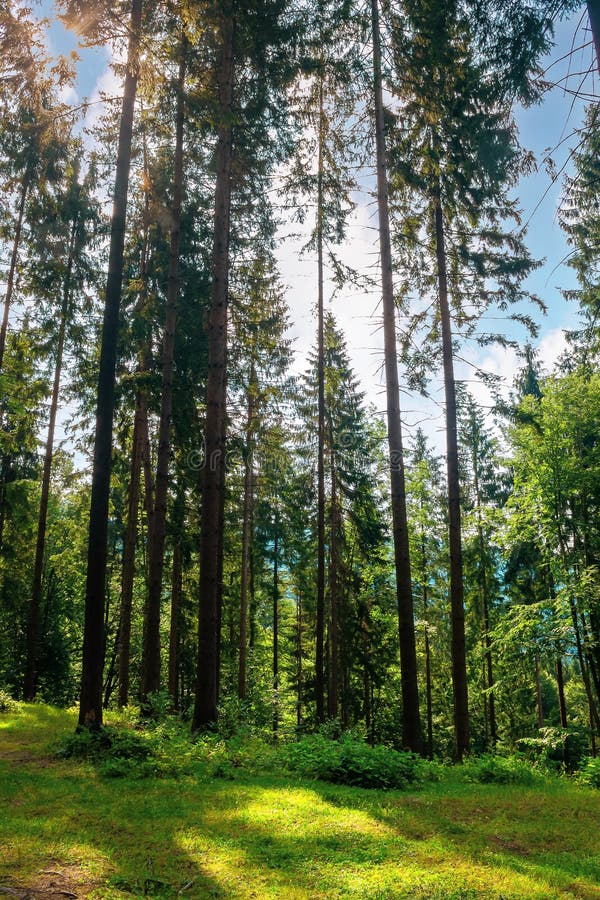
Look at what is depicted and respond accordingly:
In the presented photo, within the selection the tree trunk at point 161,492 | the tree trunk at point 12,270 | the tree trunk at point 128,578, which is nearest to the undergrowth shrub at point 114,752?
the tree trunk at point 161,492

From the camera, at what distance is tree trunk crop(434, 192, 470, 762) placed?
1234cm

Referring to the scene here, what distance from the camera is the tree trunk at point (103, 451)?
30.8ft

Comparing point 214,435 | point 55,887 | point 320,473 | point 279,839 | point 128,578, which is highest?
point 320,473

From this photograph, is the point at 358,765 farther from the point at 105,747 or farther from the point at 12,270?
the point at 12,270

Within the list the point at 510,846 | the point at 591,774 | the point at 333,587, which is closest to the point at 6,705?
the point at 333,587

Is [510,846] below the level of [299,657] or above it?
above

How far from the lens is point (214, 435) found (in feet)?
36.5

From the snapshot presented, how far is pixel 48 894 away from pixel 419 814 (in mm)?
4428

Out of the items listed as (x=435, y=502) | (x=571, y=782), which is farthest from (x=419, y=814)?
(x=435, y=502)

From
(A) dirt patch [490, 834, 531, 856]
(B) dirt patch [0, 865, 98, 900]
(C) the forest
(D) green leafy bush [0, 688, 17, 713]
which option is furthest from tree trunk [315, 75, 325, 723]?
(B) dirt patch [0, 865, 98, 900]

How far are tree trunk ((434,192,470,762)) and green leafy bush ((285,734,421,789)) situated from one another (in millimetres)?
3355

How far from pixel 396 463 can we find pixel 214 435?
3.94m

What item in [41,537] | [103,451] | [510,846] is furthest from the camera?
[41,537]

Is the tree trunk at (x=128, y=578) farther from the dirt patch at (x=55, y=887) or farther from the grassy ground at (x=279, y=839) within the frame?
the dirt patch at (x=55, y=887)
